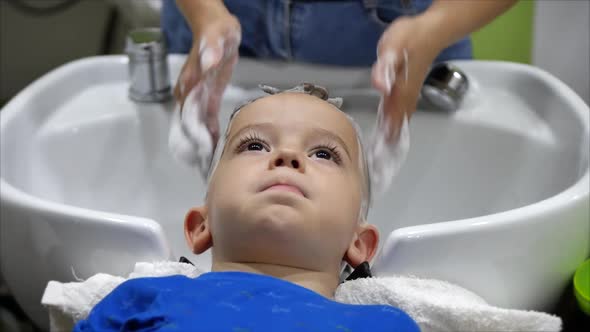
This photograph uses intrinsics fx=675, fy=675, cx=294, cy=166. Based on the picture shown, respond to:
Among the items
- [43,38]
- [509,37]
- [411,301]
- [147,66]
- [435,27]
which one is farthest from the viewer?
[43,38]

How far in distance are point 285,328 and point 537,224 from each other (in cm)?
26

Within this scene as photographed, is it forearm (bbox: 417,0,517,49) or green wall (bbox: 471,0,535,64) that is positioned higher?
forearm (bbox: 417,0,517,49)

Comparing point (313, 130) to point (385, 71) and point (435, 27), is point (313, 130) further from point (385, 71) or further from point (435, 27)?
point (435, 27)

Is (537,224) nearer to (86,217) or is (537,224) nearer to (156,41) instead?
(86,217)

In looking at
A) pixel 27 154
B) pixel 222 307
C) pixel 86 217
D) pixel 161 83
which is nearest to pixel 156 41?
pixel 161 83

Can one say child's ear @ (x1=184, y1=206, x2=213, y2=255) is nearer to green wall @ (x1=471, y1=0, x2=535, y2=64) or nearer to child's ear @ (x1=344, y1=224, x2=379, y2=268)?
child's ear @ (x1=344, y1=224, x2=379, y2=268)

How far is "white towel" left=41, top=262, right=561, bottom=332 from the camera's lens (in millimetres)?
610

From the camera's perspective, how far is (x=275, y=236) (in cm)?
65

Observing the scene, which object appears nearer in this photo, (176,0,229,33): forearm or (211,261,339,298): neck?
(211,261,339,298): neck

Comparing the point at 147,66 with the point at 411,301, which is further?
the point at 147,66

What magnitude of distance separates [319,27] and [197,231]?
36 centimetres

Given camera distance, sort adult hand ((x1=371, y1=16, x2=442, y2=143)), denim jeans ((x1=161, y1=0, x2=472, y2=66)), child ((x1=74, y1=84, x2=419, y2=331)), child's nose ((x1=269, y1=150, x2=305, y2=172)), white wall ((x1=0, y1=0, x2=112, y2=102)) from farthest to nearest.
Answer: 1. white wall ((x1=0, y1=0, x2=112, y2=102))
2. denim jeans ((x1=161, y1=0, x2=472, y2=66))
3. adult hand ((x1=371, y1=16, x2=442, y2=143))
4. child's nose ((x1=269, y1=150, x2=305, y2=172))
5. child ((x1=74, y1=84, x2=419, y2=331))

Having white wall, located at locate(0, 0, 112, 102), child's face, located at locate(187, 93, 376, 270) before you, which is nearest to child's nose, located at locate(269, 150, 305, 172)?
child's face, located at locate(187, 93, 376, 270)

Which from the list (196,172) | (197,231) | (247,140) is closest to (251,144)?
(247,140)
